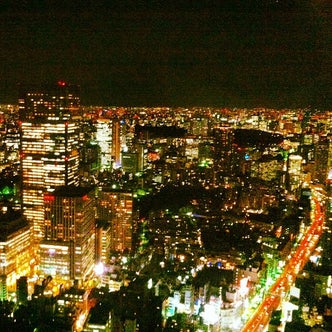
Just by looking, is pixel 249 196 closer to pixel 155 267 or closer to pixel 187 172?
pixel 187 172

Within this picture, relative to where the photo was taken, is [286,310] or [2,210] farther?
[2,210]

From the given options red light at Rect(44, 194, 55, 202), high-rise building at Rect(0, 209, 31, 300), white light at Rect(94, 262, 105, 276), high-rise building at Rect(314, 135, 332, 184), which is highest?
high-rise building at Rect(314, 135, 332, 184)

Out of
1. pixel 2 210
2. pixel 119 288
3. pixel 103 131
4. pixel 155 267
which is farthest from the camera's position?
pixel 103 131

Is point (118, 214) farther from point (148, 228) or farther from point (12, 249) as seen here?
point (12, 249)

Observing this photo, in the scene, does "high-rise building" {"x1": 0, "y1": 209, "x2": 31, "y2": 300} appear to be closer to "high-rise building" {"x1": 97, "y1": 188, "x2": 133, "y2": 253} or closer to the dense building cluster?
the dense building cluster

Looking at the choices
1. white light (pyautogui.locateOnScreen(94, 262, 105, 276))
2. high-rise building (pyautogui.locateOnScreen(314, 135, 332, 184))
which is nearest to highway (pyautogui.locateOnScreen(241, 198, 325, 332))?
white light (pyautogui.locateOnScreen(94, 262, 105, 276))

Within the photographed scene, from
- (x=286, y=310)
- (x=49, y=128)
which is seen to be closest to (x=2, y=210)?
(x=49, y=128)

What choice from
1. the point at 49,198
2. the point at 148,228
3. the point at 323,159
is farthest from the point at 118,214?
the point at 323,159
